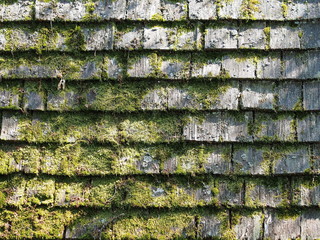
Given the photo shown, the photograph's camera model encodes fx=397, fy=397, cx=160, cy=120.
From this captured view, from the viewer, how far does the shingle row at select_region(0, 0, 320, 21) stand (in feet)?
8.66

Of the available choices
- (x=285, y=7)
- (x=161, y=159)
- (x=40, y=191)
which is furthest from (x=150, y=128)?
(x=285, y=7)

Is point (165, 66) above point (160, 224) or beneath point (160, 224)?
above

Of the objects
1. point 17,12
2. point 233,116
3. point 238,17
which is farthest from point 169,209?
point 17,12

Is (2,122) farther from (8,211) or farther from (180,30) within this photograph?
(180,30)

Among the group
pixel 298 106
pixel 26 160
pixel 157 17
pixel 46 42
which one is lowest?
pixel 26 160

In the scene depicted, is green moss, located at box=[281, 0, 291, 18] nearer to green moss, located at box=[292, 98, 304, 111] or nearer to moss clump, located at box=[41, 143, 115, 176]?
green moss, located at box=[292, 98, 304, 111]

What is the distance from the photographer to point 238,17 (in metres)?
2.64

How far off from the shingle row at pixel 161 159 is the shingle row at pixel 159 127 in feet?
0.20

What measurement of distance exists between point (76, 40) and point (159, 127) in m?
0.81

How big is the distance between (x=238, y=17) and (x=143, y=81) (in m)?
0.76

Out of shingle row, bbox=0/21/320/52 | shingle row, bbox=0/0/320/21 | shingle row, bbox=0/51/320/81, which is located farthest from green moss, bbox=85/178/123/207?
shingle row, bbox=0/0/320/21

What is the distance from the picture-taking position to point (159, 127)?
2641 mm

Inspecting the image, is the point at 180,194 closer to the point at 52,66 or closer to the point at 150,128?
the point at 150,128

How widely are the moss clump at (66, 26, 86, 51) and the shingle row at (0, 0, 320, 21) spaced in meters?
0.09
